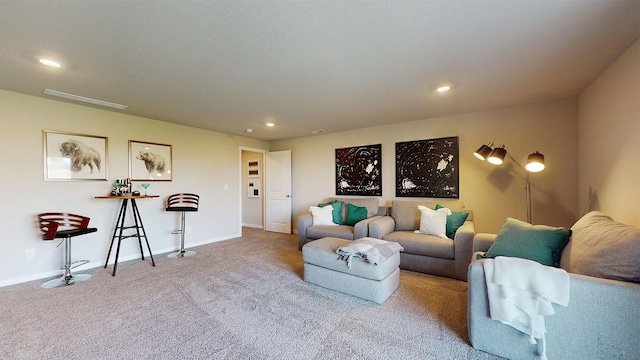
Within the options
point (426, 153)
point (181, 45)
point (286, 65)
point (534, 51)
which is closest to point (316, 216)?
point (426, 153)

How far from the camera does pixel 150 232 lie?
4062 millimetres

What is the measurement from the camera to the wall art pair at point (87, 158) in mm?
3158

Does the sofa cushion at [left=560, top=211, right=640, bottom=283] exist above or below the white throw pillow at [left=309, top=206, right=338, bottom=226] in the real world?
above

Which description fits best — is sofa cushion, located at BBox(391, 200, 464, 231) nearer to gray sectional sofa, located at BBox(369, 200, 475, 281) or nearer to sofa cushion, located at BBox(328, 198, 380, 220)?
gray sectional sofa, located at BBox(369, 200, 475, 281)

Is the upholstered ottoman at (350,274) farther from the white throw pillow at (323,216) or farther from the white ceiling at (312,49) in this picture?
the white ceiling at (312,49)

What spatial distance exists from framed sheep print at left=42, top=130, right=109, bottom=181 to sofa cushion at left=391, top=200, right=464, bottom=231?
14.6ft

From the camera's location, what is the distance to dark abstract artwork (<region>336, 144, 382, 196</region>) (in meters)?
4.66

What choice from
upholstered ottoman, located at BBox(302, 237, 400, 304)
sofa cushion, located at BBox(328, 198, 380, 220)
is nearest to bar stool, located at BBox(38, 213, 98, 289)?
upholstered ottoman, located at BBox(302, 237, 400, 304)

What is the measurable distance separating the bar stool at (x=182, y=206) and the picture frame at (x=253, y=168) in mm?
2201

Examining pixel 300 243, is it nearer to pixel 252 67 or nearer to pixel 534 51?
pixel 252 67

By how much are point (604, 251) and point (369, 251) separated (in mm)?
1560

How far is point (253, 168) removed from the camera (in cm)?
674

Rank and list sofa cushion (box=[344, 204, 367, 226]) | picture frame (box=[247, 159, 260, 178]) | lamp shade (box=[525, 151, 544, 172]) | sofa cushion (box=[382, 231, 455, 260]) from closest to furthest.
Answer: lamp shade (box=[525, 151, 544, 172]) < sofa cushion (box=[382, 231, 455, 260]) < sofa cushion (box=[344, 204, 367, 226]) < picture frame (box=[247, 159, 260, 178])

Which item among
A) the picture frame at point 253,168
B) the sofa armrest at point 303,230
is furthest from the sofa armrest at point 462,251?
the picture frame at point 253,168
